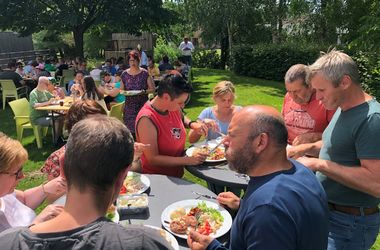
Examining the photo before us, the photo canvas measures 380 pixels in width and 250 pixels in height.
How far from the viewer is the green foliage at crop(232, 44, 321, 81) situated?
15109 mm

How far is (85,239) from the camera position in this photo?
3.36 feet

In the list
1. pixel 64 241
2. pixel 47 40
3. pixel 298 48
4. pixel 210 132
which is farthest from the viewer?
pixel 47 40

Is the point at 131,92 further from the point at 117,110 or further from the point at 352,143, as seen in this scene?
the point at 352,143

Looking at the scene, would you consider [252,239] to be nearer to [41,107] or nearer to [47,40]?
[41,107]

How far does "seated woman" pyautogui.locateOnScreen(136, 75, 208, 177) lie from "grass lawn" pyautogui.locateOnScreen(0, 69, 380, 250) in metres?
2.13

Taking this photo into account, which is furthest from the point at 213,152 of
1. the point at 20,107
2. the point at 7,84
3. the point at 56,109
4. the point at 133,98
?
the point at 7,84

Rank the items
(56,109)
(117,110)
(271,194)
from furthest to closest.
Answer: (117,110) → (56,109) → (271,194)

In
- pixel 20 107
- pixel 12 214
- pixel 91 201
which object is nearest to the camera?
Result: pixel 91 201

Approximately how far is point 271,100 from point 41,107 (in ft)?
25.2

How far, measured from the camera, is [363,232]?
2254mm

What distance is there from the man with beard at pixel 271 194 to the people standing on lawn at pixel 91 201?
0.48m

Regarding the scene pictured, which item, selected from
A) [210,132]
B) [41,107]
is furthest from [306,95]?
[41,107]

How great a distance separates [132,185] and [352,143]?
1.66 metres

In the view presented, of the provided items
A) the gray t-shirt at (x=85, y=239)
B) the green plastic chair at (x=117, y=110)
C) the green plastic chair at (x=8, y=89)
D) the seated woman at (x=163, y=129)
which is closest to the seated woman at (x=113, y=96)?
the green plastic chair at (x=117, y=110)
